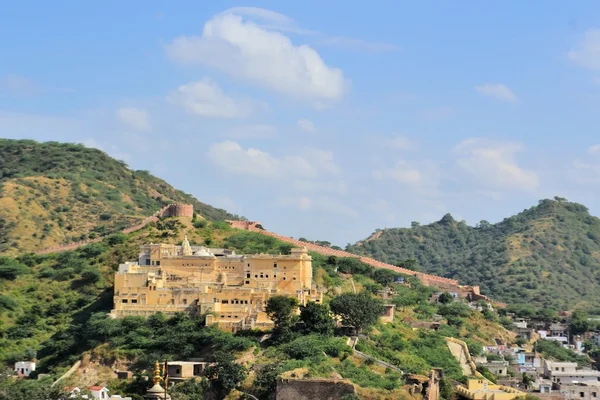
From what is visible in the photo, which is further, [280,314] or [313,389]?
[280,314]

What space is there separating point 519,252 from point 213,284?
242 ft

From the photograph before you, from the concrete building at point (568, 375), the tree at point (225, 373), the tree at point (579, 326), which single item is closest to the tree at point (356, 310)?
the tree at point (225, 373)

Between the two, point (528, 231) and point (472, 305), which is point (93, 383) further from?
point (528, 231)

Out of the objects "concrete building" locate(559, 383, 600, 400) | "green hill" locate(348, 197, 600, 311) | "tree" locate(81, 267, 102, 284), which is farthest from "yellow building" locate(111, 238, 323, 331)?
"green hill" locate(348, 197, 600, 311)

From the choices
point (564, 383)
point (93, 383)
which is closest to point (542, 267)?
point (564, 383)

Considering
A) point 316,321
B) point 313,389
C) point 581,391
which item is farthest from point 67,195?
point 313,389

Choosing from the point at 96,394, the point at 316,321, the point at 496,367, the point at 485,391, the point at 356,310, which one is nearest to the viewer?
the point at 96,394

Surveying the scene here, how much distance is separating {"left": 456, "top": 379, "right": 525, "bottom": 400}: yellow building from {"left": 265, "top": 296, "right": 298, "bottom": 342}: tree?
8.41m

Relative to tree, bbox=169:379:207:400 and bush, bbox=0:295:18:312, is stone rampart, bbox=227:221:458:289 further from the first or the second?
tree, bbox=169:379:207:400

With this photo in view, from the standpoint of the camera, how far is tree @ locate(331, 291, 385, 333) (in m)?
56.3

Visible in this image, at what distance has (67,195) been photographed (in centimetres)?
9781

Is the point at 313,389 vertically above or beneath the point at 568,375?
beneath

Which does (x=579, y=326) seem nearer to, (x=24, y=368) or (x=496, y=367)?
(x=496, y=367)

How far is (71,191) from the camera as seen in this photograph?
9900 centimetres
